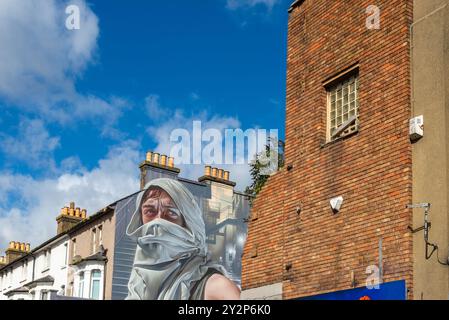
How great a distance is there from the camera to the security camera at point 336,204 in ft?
42.3

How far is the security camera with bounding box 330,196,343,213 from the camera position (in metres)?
12.9

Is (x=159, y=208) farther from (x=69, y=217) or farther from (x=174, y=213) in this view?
(x=69, y=217)

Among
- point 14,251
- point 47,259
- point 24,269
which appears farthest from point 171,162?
point 14,251

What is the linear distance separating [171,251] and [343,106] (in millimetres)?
21457

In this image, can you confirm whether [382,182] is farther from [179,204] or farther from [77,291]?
[77,291]

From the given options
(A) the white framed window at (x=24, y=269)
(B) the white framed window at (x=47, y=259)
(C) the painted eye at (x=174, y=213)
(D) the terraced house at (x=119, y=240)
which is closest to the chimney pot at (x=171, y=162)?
(D) the terraced house at (x=119, y=240)

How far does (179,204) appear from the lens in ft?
115

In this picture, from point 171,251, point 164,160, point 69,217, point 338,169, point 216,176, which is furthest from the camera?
point 69,217

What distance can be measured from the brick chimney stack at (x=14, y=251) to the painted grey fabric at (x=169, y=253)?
18362 millimetres

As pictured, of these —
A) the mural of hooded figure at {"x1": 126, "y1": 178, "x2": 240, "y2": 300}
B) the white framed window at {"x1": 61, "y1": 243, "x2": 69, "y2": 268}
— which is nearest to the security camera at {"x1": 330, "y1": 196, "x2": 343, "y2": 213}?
the mural of hooded figure at {"x1": 126, "y1": 178, "x2": 240, "y2": 300}

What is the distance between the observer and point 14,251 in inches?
1983

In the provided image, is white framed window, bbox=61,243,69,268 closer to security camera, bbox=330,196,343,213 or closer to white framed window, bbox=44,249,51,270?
white framed window, bbox=44,249,51,270

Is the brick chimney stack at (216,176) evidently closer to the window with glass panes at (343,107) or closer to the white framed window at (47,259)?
the white framed window at (47,259)
